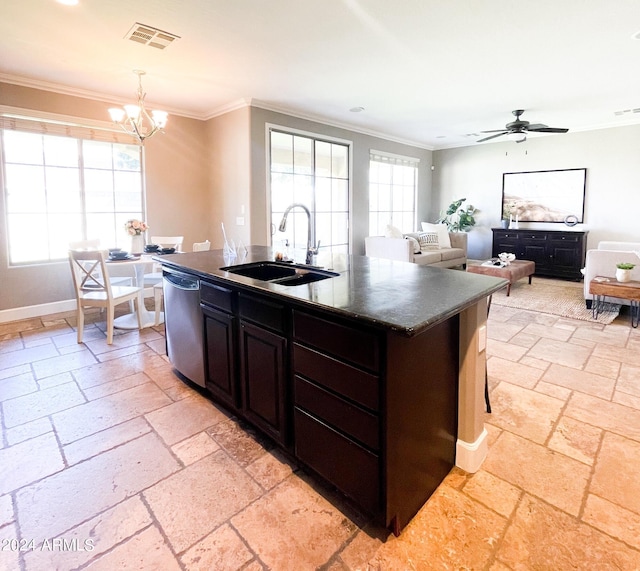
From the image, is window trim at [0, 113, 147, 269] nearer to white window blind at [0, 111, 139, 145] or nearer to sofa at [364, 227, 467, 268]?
white window blind at [0, 111, 139, 145]

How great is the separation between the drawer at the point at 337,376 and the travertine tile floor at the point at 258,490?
1.87 ft

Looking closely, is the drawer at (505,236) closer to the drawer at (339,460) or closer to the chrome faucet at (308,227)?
the chrome faucet at (308,227)

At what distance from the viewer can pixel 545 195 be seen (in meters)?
7.30

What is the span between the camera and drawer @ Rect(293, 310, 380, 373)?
1.38 metres

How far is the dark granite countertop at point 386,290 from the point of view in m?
1.37

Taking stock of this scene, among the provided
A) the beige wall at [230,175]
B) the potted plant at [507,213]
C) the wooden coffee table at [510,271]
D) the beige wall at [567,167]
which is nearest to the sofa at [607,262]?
the wooden coffee table at [510,271]

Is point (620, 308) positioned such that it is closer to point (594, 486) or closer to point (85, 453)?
point (594, 486)

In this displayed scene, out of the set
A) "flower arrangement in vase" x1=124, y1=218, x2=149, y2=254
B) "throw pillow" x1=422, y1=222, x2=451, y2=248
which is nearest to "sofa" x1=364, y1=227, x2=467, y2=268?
"throw pillow" x1=422, y1=222, x2=451, y2=248

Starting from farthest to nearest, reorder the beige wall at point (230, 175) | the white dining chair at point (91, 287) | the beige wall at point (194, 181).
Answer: the beige wall at point (230, 175), the beige wall at point (194, 181), the white dining chair at point (91, 287)

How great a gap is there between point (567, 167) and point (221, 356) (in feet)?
24.4

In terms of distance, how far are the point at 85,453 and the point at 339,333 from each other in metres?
1.62

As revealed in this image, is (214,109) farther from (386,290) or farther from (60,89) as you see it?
(386,290)

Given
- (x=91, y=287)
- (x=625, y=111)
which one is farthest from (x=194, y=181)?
(x=625, y=111)

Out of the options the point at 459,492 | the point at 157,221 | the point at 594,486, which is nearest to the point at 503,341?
the point at 594,486
